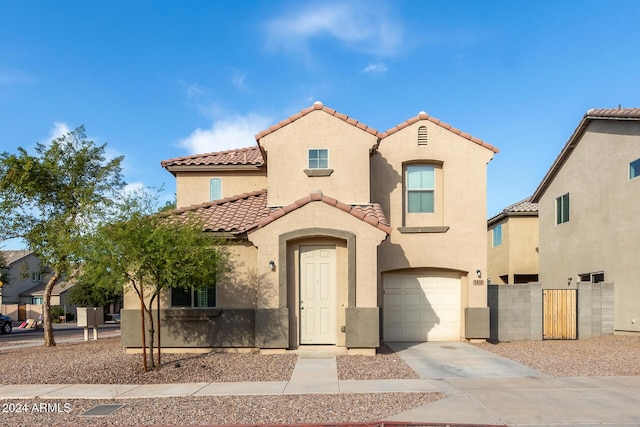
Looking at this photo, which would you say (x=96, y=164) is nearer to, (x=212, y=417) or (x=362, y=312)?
(x=362, y=312)

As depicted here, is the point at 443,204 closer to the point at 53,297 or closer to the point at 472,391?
the point at 472,391

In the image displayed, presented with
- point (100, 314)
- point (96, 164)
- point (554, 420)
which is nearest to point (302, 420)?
point (554, 420)

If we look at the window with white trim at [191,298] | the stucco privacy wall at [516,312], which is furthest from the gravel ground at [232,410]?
the stucco privacy wall at [516,312]

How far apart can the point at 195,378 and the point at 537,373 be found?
7.29 meters

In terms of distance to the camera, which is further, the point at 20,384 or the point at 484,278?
the point at 484,278

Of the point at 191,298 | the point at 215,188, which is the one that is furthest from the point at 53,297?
the point at 191,298

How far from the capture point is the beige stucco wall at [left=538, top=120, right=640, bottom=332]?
57.7ft

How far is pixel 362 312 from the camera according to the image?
1280 centimetres

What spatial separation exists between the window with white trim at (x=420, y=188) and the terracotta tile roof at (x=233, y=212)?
468 centimetres

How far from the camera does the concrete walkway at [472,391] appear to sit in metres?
7.33

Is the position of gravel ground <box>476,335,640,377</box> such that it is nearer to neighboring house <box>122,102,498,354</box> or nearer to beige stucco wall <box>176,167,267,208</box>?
neighboring house <box>122,102,498,354</box>

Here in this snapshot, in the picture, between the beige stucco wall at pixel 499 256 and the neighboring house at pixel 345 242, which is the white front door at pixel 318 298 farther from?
the beige stucco wall at pixel 499 256

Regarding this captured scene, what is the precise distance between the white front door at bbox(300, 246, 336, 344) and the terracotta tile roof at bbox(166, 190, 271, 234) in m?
1.94

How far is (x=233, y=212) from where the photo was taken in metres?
15.0
